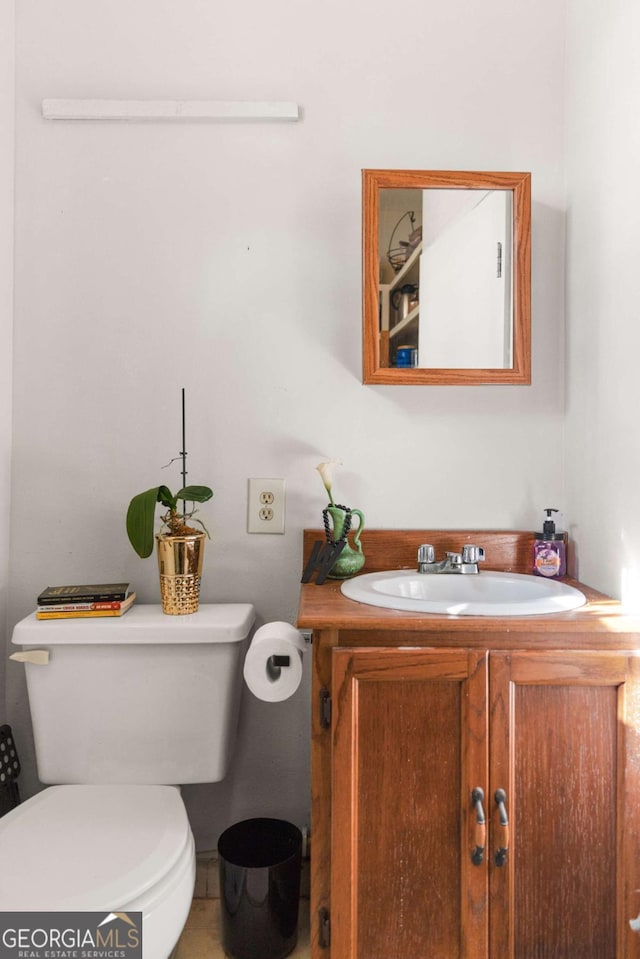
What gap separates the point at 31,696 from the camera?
1.31 metres

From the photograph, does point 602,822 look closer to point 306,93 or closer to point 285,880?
point 285,880

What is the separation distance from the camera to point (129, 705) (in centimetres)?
131

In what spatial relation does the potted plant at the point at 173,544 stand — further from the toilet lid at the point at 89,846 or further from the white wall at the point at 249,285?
the toilet lid at the point at 89,846

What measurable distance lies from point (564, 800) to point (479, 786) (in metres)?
0.14

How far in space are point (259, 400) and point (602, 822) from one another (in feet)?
3.41

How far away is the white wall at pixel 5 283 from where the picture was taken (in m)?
1.46

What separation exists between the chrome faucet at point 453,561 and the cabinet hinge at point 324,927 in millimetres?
628

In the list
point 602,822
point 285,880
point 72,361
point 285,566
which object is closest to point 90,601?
point 285,566

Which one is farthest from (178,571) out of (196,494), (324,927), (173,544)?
(324,927)

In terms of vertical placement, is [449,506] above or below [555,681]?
above

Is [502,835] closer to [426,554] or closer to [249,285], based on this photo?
[426,554]

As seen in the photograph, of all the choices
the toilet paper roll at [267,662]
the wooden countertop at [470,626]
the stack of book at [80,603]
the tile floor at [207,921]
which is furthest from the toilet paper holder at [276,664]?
the tile floor at [207,921]
